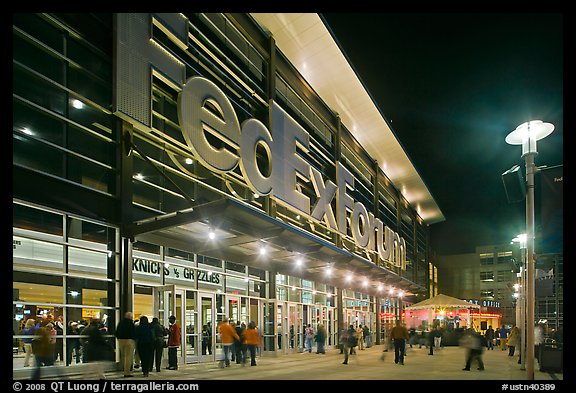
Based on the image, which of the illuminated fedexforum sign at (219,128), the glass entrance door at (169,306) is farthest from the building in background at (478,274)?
the glass entrance door at (169,306)

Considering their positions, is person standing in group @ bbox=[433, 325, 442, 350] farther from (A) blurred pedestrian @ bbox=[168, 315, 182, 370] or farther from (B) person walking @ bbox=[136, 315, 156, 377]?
(B) person walking @ bbox=[136, 315, 156, 377]

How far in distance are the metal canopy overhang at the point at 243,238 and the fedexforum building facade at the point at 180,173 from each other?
8cm

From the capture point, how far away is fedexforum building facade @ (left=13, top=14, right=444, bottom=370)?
13.1 metres

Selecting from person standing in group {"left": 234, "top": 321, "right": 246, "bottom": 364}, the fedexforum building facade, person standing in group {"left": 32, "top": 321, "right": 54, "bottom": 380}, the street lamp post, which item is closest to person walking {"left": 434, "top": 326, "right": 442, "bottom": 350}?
the fedexforum building facade

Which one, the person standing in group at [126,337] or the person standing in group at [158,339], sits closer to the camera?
the person standing in group at [126,337]

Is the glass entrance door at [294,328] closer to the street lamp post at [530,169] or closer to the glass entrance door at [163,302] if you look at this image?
the glass entrance door at [163,302]

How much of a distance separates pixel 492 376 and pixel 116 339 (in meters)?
11.4

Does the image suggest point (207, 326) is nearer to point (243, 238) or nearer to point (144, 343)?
point (243, 238)

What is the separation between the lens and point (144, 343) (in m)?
14.0

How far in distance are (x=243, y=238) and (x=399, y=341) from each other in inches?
305

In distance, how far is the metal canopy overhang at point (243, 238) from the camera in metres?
14.8

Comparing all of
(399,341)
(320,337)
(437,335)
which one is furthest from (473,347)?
(437,335)

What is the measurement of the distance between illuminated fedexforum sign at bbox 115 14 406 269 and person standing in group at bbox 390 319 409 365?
7.30 m
